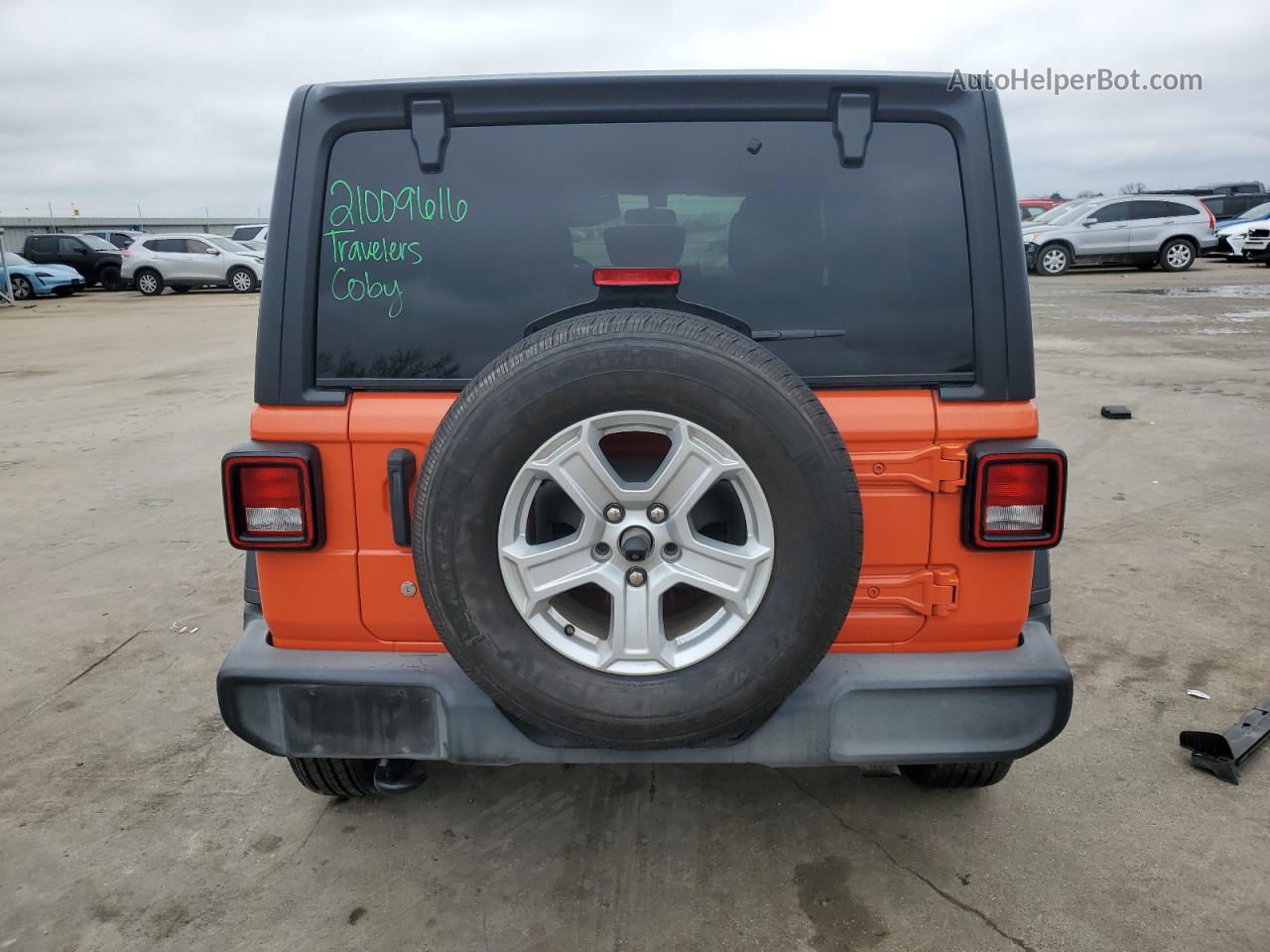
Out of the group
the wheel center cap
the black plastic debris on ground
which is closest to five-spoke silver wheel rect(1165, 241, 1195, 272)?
the black plastic debris on ground

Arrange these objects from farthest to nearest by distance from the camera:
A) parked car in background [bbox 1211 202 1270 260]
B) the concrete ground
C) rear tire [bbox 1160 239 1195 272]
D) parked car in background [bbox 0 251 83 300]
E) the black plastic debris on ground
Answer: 1. parked car in background [bbox 0 251 83 300]
2. parked car in background [bbox 1211 202 1270 260]
3. rear tire [bbox 1160 239 1195 272]
4. the black plastic debris on ground
5. the concrete ground

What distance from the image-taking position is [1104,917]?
94.8 inches

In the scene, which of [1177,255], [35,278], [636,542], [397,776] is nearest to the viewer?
[636,542]

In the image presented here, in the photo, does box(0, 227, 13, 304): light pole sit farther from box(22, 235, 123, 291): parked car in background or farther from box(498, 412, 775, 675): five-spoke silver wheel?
box(498, 412, 775, 675): five-spoke silver wheel

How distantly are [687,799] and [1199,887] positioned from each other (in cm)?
139

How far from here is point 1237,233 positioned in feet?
75.1

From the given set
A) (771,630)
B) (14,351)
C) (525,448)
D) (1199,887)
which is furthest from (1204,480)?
(14,351)

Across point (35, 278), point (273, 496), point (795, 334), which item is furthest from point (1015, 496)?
point (35, 278)

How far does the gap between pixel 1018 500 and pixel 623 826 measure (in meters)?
1.46

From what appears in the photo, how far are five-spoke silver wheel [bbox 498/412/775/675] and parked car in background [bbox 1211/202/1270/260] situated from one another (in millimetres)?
25193

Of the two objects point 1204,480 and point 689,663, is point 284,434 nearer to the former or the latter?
point 689,663

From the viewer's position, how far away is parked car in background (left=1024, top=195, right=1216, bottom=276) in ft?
68.9

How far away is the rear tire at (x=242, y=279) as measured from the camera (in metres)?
24.6

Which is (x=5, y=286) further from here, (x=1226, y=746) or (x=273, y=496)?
(x=1226, y=746)
